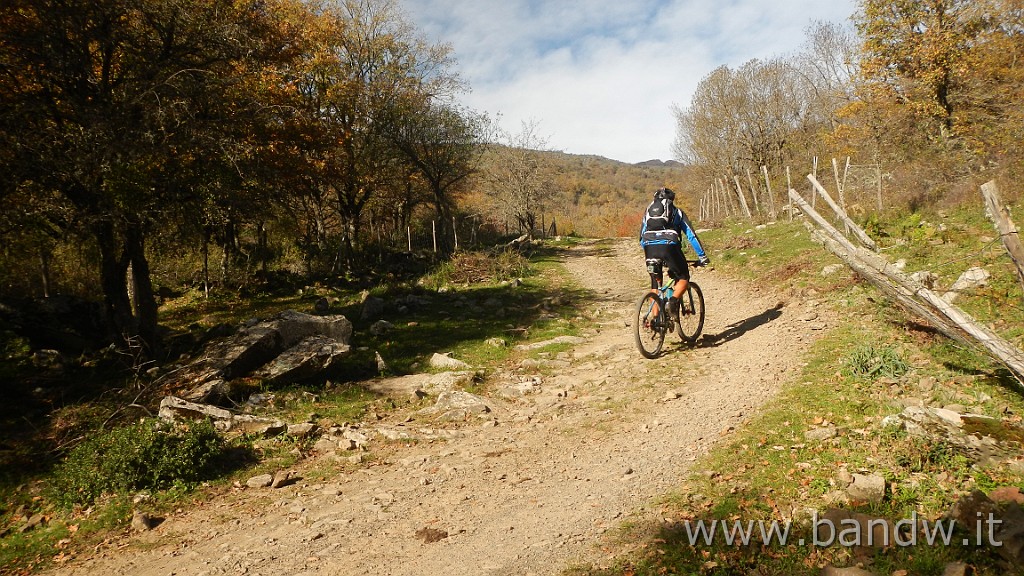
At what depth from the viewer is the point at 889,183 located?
21141mm

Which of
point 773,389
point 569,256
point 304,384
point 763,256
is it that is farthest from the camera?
point 569,256

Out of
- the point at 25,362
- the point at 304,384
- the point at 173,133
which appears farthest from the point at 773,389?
the point at 25,362

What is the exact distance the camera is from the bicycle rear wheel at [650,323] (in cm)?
809

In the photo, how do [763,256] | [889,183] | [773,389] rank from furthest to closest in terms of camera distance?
[889,183], [763,256], [773,389]

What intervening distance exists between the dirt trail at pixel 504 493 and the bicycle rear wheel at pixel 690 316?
2.85ft

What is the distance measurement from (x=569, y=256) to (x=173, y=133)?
841 inches

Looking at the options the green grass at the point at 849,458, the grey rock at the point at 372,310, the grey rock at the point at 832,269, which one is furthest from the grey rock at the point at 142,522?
the grey rock at the point at 832,269

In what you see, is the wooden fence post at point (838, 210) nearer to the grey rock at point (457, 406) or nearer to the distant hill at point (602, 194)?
the grey rock at point (457, 406)

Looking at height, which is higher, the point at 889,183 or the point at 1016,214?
the point at 889,183

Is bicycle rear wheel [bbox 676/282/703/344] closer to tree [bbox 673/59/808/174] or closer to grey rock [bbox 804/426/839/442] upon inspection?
grey rock [bbox 804/426/839/442]

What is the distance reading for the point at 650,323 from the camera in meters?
8.12

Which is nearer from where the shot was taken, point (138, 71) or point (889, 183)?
point (138, 71)

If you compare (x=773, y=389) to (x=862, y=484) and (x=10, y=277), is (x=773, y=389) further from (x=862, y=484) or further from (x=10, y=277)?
(x=10, y=277)

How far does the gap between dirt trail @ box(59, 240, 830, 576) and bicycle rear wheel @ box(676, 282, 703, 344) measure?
869 mm
